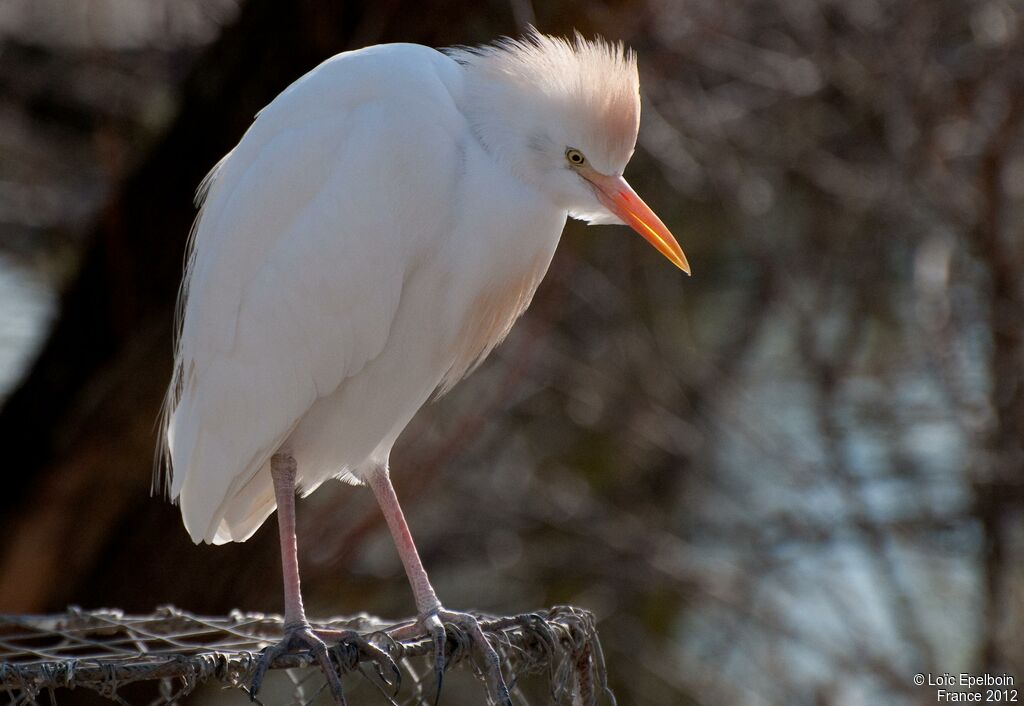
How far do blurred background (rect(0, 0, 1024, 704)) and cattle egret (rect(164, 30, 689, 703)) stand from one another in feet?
3.05

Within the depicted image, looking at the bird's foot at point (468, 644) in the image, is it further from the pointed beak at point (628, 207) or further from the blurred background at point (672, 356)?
the blurred background at point (672, 356)

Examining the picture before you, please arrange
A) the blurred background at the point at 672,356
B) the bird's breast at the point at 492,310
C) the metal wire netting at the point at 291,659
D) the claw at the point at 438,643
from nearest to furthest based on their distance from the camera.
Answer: the metal wire netting at the point at 291,659 < the claw at the point at 438,643 < the bird's breast at the point at 492,310 < the blurred background at the point at 672,356

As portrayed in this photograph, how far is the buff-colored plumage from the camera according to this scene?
6.78 feet

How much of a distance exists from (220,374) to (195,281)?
0.66 feet

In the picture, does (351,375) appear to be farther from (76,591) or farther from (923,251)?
(923,251)

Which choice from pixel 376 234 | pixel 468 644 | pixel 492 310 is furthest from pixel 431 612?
pixel 376 234

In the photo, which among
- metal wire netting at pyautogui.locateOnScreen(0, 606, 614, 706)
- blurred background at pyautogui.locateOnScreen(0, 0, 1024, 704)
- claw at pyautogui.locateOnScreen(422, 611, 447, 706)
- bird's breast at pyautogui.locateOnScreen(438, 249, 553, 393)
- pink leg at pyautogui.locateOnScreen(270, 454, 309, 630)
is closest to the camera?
metal wire netting at pyautogui.locateOnScreen(0, 606, 614, 706)

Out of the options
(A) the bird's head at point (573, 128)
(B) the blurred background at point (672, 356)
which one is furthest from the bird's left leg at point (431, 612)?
(B) the blurred background at point (672, 356)

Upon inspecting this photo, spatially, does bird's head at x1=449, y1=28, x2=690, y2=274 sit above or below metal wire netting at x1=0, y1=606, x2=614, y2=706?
above

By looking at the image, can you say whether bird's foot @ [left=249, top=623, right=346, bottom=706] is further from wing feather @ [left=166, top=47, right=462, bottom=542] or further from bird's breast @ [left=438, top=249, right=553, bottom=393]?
A: bird's breast @ [left=438, top=249, right=553, bottom=393]

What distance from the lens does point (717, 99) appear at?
4184 millimetres

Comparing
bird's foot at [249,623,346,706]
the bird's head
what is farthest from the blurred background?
bird's foot at [249,623,346,706]

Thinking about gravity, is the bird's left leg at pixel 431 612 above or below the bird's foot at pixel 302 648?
above

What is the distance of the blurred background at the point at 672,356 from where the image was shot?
3299 millimetres
